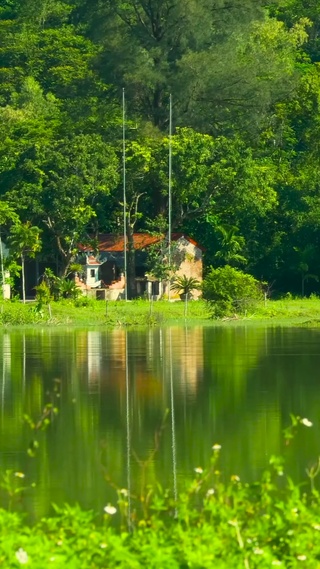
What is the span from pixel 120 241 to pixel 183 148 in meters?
6.02

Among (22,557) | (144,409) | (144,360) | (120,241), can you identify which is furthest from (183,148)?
(22,557)

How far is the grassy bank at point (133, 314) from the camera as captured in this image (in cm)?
5078

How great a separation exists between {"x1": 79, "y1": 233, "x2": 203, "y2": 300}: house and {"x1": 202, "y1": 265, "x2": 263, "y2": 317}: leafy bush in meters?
14.9

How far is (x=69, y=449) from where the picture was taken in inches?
709

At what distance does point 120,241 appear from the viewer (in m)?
70.2

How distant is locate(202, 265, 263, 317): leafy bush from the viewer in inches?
2023

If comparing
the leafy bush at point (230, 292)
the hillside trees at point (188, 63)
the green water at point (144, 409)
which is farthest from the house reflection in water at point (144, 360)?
the hillside trees at point (188, 63)

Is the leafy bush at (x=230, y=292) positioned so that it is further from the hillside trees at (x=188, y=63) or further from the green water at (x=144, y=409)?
the hillside trees at (x=188, y=63)

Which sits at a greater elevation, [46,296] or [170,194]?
[170,194]

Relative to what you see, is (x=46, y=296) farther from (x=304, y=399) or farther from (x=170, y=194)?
(x=304, y=399)

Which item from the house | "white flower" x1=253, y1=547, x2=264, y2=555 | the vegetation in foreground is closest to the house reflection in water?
the vegetation in foreground

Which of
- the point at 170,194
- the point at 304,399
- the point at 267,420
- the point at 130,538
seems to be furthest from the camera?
the point at 170,194

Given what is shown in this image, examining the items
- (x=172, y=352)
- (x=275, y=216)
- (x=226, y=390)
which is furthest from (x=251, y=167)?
(x=226, y=390)

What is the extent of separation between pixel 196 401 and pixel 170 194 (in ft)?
138
